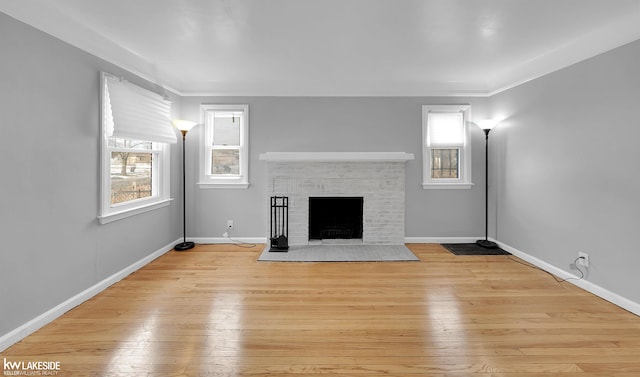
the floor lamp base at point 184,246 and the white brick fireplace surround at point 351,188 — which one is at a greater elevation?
the white brick fireplace surround at point 351,188

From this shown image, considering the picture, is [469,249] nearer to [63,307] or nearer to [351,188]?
[351,188]

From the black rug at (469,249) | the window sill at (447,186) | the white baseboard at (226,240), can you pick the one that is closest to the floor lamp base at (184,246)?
the white baseboard at (226,240)

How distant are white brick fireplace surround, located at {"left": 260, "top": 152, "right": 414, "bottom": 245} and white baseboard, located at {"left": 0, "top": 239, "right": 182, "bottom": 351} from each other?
1.83m

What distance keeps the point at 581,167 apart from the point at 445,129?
1.88 metres

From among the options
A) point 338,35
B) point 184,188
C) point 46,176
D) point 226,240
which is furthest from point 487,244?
point 46,176

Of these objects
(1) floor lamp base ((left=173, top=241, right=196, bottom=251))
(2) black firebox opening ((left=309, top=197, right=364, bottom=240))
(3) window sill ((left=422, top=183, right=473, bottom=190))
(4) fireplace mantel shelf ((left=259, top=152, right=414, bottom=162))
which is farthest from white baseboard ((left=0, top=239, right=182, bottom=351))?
Result: (3) window sill ((left=422, top=183, right=473, bottom=190))

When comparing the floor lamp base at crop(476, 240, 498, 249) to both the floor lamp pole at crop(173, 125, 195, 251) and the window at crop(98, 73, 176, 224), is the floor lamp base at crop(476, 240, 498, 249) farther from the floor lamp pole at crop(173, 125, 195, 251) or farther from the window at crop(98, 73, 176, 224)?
the window at crop(98, 73, 176, 224)

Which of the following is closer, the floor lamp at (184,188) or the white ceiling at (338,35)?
the white ceiling at (338,35)

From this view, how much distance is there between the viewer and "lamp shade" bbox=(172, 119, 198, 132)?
13.2 ft

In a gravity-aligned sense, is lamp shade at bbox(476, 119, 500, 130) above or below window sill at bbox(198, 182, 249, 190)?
above

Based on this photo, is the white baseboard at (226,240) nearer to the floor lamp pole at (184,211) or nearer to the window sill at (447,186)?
the floor lamp pole at (184,211)

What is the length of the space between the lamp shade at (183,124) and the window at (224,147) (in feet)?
1.09

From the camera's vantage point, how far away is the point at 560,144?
3.15m

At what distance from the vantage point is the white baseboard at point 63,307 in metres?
1.96
